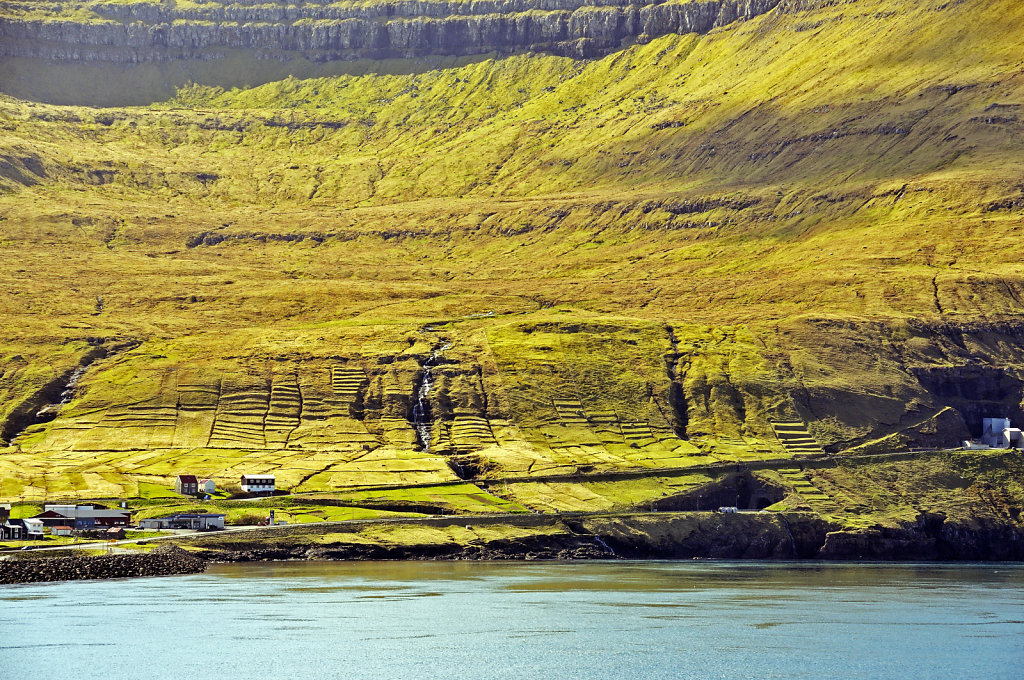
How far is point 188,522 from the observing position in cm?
15012

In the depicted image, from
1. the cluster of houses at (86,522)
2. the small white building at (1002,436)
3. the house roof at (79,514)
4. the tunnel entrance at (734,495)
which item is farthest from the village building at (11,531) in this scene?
the small white building at (1002,436)

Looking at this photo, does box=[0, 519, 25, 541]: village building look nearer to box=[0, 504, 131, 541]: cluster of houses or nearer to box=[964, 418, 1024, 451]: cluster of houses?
box=[0, 504, 131, 541]: cluster of houses

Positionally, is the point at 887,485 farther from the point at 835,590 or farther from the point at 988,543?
the point at 835,590

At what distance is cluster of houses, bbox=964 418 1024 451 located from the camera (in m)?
191

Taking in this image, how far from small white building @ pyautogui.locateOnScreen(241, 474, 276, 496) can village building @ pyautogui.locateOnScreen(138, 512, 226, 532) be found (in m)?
12.6

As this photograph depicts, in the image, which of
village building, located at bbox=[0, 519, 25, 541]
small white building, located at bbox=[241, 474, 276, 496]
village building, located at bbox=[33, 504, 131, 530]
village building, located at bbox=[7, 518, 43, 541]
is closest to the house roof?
village building, located at bbox=[33, 504, 131, 530]

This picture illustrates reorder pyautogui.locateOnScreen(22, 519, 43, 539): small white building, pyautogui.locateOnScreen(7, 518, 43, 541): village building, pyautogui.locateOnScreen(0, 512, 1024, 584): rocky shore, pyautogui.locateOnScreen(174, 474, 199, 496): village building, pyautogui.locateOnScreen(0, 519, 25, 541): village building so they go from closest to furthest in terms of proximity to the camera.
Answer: pyautogui.locateOnScreen(0, 519, 25, 541): village building
pyautogui.locateOnScreen(7, 518, 43, 541): village building
pyautogui.locateOnScreen(22, 519, 43, 539): small white building
pyautogui.locateOnScreen(0, 512, 1024, 584): rocky shore
pyautogui.locateOnScreen(174, 474, 199, 496): village building

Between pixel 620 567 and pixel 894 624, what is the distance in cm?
4595

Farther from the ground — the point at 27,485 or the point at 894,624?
the point at 27,485

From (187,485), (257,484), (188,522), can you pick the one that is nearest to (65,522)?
(188,522)

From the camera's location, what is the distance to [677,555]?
523 feet

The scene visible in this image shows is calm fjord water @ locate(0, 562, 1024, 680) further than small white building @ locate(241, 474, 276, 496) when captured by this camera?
No

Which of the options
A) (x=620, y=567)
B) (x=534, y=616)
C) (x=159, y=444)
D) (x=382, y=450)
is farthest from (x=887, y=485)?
(x=159, y=444)

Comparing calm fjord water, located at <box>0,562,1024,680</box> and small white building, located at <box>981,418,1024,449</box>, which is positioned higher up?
small white building, located at <box>981,418,1024,449</box>
